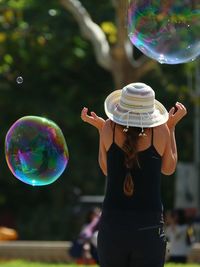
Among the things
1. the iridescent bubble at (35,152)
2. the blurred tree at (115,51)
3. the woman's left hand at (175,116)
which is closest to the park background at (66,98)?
the blurred tree at (115,51)

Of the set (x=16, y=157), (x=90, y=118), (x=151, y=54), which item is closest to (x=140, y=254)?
(x=90, y=118)

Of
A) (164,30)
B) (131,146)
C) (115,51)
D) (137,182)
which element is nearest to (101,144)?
(131,146)

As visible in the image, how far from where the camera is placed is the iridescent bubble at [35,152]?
6.96 meters

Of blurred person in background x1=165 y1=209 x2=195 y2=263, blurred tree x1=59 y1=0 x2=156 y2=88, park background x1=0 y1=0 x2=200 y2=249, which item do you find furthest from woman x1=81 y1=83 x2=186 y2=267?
park background x1=0 y1=0 x2=200 y2=249

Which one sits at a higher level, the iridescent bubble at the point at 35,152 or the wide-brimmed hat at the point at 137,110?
the wide-brimmed hat at the point at 137,110

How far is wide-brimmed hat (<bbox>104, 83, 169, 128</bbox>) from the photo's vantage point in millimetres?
5562

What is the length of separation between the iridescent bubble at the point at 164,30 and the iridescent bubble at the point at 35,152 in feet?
3.62

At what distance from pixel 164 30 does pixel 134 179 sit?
2.58m

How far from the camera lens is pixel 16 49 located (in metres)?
22.7

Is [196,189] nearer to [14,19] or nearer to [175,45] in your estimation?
[14,19]

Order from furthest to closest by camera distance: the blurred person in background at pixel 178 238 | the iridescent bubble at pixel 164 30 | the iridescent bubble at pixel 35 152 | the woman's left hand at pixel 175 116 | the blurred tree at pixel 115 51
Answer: the blurred tree at pixel 115 51
the blurred person in background at pixel 178 238
the iridescent bubble at pixel 164 30
the iridescent bubble at pixel 35 152
the woman's left hand at pixel 175 116

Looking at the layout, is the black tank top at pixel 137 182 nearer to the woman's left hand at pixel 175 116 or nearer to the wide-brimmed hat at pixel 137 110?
the wide-brimmed hat at pixel 137 110

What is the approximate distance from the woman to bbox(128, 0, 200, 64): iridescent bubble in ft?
6.52

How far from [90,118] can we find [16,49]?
1705 cm
